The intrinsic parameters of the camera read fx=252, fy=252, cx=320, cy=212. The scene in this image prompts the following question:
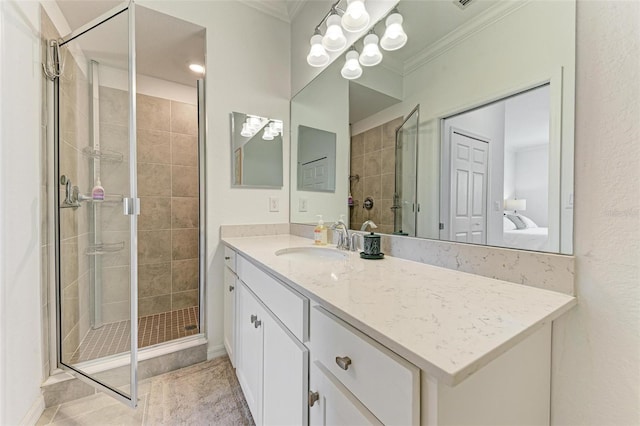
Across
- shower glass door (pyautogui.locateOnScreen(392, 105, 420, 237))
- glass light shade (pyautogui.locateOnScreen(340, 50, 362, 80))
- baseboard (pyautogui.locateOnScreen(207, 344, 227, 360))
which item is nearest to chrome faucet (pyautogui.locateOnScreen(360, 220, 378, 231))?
shower glass door (pyautogui.locateOnScreen(392, 105, 420, 237))

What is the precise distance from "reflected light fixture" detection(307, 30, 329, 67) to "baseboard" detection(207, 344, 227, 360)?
6.40ft

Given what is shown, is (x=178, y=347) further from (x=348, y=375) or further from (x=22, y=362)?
(x=348, y=375)

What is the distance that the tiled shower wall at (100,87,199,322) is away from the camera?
2.28 meters

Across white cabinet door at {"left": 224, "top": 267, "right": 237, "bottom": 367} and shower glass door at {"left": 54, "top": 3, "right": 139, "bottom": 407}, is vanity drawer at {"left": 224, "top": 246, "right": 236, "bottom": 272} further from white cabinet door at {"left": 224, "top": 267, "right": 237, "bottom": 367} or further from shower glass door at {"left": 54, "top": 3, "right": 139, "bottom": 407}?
shower glass door at {"left": 54, "top": 3, "right": 139, "bottom": 407}

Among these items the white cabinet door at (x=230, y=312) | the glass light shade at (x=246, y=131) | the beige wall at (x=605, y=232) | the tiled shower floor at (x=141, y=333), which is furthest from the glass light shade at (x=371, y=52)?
the tiled shower floor at (x=141, y=333)

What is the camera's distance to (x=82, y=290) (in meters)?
1.47

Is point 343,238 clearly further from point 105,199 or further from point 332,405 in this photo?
point 105,199

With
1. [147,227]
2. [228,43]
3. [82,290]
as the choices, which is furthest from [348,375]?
[147,227]

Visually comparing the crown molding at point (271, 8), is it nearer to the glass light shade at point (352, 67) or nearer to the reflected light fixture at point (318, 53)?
the reflected light fixture at point (318, 53)

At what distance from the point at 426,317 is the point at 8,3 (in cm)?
188

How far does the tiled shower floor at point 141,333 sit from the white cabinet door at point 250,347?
559mm

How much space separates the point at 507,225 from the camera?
792mm

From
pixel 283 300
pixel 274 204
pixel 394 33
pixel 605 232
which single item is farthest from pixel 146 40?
pixel 605 232

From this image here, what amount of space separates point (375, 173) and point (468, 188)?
0.50 metres
